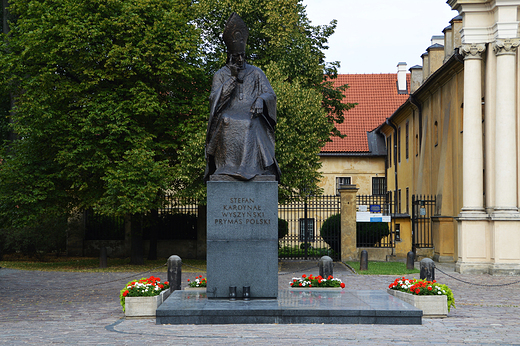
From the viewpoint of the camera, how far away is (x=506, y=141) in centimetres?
2077

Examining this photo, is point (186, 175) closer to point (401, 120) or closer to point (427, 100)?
point (427, 100)

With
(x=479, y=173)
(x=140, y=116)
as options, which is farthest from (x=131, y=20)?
(x=479, y=173)

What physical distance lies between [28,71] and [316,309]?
18.6 m

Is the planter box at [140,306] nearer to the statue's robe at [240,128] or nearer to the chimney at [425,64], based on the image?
the statue's robe at [240,128]

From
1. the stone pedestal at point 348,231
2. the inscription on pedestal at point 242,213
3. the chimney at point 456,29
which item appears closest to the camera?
the inscription on pedestal at point 242,213

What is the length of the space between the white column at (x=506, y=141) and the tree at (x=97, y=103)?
1057cm

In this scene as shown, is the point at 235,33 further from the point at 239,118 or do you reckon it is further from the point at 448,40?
the point at 448,40

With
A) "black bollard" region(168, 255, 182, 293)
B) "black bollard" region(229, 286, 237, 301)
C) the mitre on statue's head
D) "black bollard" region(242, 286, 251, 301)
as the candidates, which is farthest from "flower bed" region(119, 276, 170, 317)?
the mitre on statue's head

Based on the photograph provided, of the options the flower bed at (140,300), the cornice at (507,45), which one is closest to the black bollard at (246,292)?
the flower bed at (140,300)

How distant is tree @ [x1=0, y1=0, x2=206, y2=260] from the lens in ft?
73.3

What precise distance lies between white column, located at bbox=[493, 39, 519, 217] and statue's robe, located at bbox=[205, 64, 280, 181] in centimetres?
1258


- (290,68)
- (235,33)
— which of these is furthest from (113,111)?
(235,33)

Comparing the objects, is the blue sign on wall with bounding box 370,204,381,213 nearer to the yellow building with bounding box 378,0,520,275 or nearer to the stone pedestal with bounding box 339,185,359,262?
the stone pedestal with bounding box 339,185,359,262

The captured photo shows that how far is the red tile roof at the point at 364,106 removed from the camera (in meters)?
45.0
